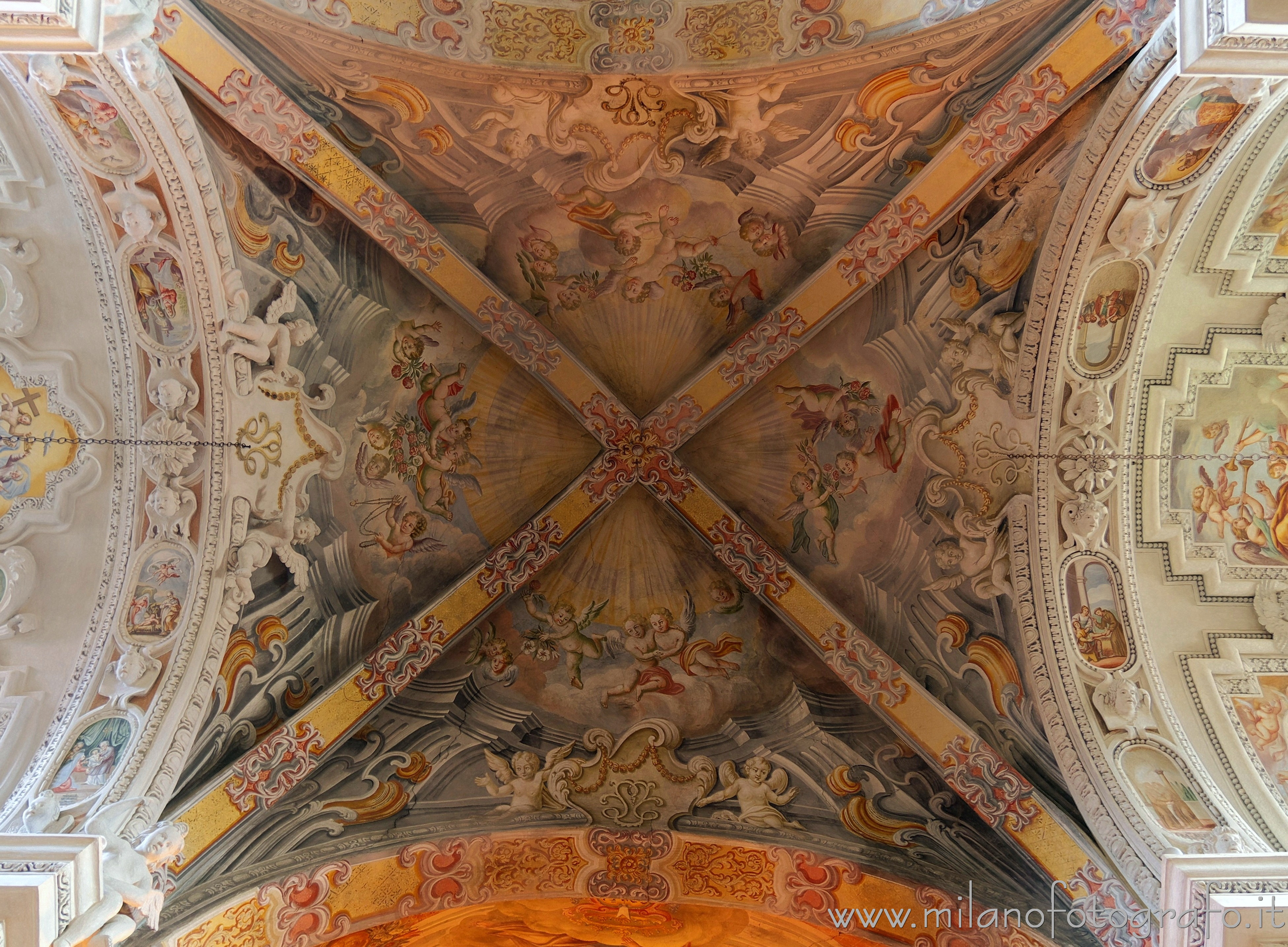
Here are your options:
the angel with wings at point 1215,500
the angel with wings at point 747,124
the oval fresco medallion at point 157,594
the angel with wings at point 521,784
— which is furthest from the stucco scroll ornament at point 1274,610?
the oval fresco medallion at point 157,594

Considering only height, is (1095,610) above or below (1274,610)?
below

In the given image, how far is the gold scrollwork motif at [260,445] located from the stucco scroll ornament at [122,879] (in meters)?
2.34

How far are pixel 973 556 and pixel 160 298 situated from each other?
625cm

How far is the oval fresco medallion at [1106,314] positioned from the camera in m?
6.21

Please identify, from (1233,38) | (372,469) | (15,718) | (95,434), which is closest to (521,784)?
(372,469)

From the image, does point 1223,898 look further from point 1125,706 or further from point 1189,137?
point 1189,137

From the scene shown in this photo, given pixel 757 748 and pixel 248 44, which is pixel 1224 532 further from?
pixel 248 44

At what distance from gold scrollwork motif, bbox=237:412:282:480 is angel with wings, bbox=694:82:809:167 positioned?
12.7 feet

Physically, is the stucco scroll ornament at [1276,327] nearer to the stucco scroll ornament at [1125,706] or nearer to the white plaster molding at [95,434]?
the stucco scroll ornament at [1125,706]

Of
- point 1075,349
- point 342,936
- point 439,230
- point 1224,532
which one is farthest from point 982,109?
point 342,936

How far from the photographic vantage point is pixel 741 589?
798cm

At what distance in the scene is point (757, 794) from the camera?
7.27 metres

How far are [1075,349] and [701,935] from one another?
5.24m

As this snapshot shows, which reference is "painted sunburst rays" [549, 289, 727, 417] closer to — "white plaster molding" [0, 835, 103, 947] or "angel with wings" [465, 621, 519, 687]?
"angel with wings" [465, 621, 519, 687]
